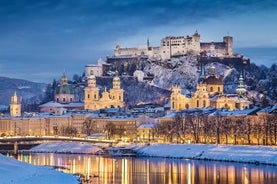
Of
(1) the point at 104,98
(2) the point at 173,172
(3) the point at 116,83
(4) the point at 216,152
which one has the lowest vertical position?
(2) the point at 173,172

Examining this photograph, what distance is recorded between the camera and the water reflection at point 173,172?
56938mm

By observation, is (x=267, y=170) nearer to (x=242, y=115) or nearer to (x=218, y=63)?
(x=242, y=115)

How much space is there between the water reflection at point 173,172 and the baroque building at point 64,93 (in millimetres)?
98978

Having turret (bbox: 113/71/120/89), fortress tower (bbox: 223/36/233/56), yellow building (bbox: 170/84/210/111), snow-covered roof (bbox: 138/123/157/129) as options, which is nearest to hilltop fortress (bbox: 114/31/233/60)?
fortress tower (bbox: 223/36/233/56)

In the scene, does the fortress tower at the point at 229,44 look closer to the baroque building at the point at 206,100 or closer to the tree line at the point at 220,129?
the baroque building at the point at 206,100

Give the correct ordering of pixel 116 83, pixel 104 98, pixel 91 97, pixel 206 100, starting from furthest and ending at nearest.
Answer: pixel 91 97 < pixel 116 83 < pixel 104 98 < pixel 206 100

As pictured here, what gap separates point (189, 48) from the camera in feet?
554

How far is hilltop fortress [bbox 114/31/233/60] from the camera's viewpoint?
169 meters

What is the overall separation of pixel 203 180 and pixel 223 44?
4590 inches

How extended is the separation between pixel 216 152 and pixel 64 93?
96.7 m

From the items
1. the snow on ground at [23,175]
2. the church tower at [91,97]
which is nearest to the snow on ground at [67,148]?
the church tower at [91,97]

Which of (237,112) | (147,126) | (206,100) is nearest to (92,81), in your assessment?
(206,100)

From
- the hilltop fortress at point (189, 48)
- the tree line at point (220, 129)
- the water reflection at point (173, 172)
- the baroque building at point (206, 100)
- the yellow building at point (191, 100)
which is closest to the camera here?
the water reflection at point (173, 172)

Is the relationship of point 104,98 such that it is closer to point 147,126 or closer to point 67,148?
point 147,126
